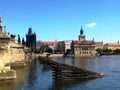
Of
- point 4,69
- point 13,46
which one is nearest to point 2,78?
point 4,69

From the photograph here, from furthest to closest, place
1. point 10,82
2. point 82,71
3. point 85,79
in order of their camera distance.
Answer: point 82,71
point 85,79
point 10,82

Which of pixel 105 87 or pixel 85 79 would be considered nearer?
pixel 105 87

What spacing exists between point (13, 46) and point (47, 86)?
44.2 meters

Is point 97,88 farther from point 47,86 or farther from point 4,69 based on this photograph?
point 4,69

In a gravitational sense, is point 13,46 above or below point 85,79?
above

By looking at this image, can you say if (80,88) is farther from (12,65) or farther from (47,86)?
(12,65)

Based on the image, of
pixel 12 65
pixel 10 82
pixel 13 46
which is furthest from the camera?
pixel 13 46

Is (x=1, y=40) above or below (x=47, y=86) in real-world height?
above

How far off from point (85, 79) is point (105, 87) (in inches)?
310

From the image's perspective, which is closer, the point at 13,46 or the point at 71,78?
the point at 71,78

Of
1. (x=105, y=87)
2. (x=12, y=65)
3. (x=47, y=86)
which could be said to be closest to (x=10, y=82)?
(x=47, y=86)

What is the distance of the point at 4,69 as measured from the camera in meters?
45.4

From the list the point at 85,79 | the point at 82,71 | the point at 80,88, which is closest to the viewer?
the point at 80,88

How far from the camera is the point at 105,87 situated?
4203 centimetres
